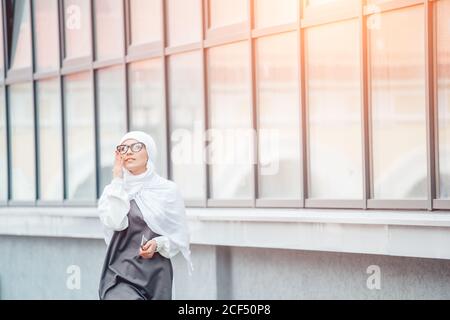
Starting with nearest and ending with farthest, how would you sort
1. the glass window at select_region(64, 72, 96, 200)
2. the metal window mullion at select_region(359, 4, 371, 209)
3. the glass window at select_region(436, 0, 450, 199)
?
the glass window at select_region(436, 0, 450, 199) → the metal window mullion at select_region(359, 4, 371, 209) → the glass window at select_region(64, 72, 96, 200)

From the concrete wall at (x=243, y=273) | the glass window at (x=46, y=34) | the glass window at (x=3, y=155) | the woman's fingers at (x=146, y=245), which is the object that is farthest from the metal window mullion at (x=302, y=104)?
the glass window at (x=3, y=155)

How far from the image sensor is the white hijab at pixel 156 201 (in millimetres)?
9023

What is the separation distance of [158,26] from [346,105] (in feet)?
11.0

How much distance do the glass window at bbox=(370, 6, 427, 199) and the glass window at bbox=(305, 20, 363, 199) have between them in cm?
27

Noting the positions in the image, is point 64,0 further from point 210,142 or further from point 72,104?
point 210,142

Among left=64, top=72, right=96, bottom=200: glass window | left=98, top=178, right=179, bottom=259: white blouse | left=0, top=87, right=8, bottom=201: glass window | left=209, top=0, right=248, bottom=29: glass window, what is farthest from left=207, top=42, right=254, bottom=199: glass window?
left=0, top=87, right=8, bottom=201: glass window

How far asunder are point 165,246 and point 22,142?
27.6ft

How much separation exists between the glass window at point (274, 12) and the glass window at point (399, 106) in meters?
1.25

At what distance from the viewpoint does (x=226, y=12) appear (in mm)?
13078

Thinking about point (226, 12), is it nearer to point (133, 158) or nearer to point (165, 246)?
point (133, 158)

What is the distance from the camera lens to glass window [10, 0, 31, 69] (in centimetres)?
1666

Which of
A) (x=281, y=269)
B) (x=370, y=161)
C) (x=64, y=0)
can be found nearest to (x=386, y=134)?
(x=370, y=161)

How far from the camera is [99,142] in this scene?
15.4m

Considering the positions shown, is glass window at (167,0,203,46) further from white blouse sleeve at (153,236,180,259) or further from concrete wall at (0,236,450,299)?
white blouse sleeve at (153,236,180,259)
